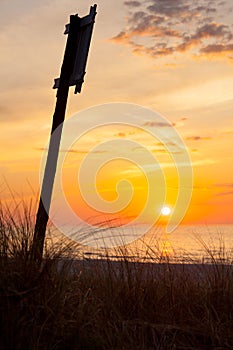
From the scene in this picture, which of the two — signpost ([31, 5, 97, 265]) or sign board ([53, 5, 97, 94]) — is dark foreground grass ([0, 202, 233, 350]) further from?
sign board ([53, 5, 97, 94])

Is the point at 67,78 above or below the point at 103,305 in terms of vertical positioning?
above

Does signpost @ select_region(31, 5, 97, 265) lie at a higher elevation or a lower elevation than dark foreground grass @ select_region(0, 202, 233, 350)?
higher

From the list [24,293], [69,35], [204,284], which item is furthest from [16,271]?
[69,35]

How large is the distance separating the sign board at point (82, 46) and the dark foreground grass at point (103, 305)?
2004mm

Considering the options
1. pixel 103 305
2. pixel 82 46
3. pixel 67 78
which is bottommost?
pixel 103 305

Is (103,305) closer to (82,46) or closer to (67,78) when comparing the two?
(67,78)

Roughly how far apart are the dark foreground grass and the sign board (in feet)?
6.57

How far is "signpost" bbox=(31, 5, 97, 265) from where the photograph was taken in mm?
6289

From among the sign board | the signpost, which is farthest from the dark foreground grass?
the sign board

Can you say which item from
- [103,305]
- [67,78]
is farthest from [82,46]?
[103,305]

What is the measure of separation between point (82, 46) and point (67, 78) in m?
0.46

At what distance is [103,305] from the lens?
497cm

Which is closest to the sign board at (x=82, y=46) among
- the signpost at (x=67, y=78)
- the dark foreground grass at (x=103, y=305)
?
the signpost at (x=67, y=78)

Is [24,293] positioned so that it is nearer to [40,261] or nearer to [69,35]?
[40,261]
